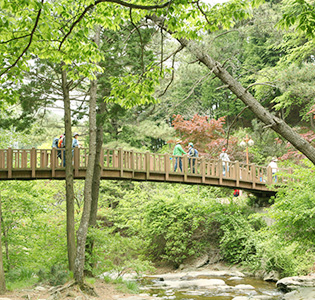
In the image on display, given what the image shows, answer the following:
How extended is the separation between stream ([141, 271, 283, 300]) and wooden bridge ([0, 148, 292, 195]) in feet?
10.7

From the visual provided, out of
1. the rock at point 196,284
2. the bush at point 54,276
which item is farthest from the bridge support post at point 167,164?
the bush at point 54,276

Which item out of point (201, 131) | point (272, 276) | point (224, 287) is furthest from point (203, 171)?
point (201, 131)

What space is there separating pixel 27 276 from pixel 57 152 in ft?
13.4

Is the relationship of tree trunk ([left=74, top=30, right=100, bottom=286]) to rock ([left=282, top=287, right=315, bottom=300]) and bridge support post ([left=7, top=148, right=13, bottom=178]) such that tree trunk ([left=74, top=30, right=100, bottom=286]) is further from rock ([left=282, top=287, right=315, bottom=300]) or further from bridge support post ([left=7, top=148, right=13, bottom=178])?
rock ([left=282, top=287, right=315, bottom=300])

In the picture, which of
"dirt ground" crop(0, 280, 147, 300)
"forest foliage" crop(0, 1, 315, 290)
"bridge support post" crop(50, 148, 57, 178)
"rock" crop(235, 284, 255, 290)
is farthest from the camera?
"bridge support post" crop(50, 148, 57, 178)

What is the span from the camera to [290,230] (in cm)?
839

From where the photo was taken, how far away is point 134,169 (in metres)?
15.2

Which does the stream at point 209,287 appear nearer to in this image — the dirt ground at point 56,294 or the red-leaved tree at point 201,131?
the dirt ground at point 56,294

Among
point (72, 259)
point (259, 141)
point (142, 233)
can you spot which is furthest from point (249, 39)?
point (72, 259)

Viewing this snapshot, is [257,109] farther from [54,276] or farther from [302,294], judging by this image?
[54,276]

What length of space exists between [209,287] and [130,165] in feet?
17.2

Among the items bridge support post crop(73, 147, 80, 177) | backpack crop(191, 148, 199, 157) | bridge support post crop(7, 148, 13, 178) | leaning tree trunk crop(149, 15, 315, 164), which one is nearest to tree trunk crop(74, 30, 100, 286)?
bridge support post crop(73, 147, 80, 177)

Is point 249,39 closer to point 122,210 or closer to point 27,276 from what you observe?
point 122,210

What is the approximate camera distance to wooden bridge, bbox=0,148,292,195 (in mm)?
13164
